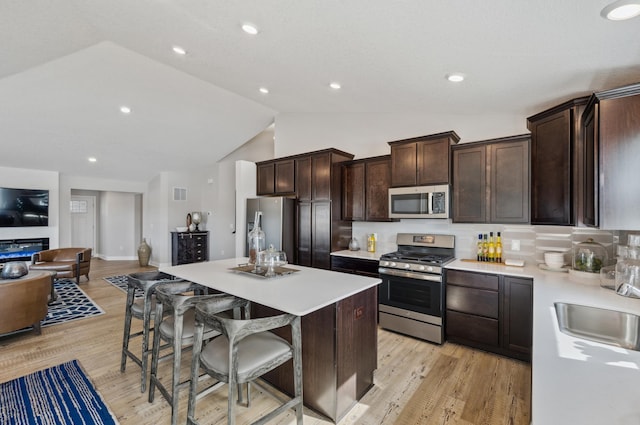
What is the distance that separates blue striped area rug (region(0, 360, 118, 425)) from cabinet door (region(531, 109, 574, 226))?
3838mm

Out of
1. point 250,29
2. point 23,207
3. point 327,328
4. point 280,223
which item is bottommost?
point 327,328

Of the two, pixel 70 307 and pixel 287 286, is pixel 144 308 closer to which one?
pixel 287 286

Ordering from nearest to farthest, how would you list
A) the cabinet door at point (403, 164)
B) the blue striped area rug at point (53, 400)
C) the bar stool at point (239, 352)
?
the bar stool at point (239, 352) < the blue striped area rug at point (53, 400) < the cabinet door at point (403, 164)

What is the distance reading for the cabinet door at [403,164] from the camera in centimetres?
351

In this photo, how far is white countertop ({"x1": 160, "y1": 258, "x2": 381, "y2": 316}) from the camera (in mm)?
1708

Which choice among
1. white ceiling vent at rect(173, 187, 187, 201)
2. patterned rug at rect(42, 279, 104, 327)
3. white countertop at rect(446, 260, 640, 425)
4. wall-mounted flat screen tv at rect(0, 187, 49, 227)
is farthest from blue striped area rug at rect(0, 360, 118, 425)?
white ceiling vent at rect(173, 187, 187, 201)

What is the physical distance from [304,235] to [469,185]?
7.74 ft

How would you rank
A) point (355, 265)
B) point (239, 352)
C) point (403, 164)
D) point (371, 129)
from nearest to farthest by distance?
point (239, 352) → point (403, 164) → point (355, 265) → point (371, 129)

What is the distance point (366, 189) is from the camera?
4.12 metres

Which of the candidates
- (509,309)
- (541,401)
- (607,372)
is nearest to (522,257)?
(509,309)

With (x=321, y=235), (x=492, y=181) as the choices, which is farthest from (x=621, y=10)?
(x=321, y=235)

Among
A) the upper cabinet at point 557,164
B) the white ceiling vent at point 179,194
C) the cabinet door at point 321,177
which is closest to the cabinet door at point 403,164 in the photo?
the cabinet door at point 321,177

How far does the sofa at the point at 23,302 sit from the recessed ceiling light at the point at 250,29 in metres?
3.54

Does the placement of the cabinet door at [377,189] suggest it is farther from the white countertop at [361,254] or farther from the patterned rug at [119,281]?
the patterned rug at [119,281]
